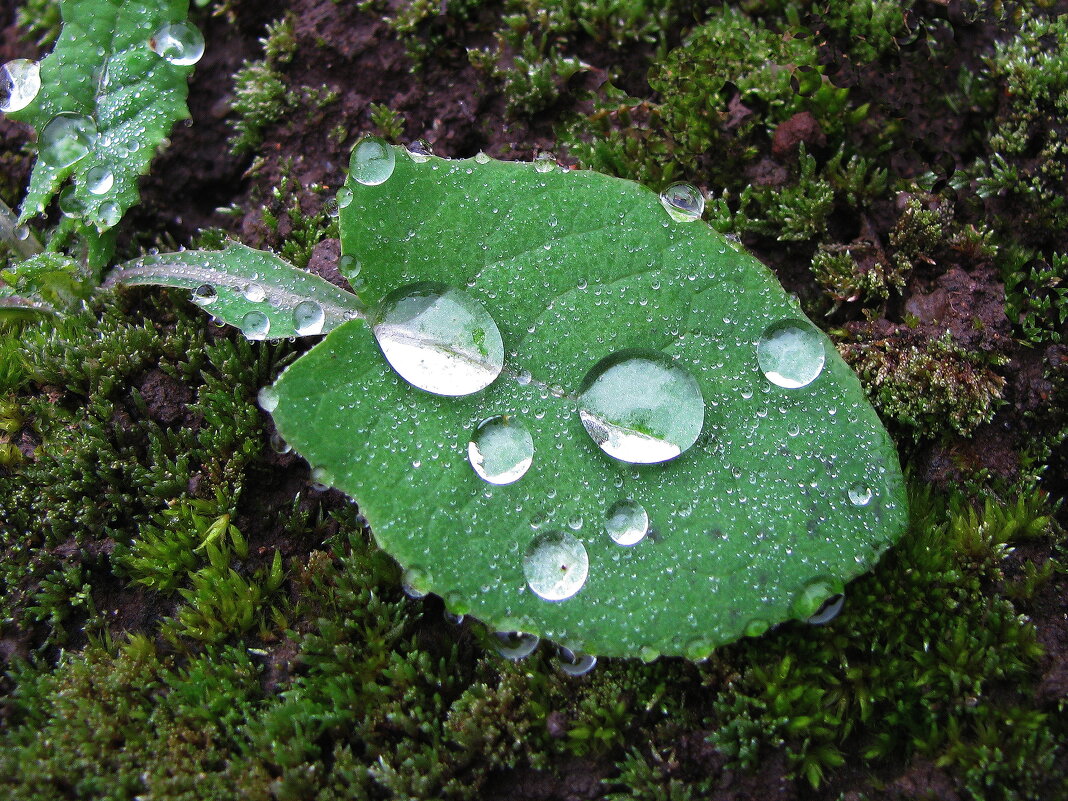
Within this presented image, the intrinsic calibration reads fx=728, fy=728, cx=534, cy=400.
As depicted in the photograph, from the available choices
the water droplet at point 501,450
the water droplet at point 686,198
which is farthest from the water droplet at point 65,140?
the water droplet at point 686,198

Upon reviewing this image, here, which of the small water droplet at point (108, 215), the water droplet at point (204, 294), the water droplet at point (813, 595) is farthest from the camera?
the small water droplet at point (108, 215)

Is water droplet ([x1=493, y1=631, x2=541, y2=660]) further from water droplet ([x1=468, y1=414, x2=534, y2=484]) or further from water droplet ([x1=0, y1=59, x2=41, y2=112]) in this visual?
water droplet ([x1=0, y1=59, x2=41, y2=112])

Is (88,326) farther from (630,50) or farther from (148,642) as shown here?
(630,50)

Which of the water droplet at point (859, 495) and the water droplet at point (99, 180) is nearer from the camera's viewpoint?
the water droplet at point (859, 495)

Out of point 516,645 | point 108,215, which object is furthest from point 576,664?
point 108,215

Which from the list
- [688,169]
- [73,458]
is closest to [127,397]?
[73,458]

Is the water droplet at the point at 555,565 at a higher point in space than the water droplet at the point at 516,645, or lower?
higher

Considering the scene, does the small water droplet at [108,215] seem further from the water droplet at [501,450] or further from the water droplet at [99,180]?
the water droplet at [501,450]
